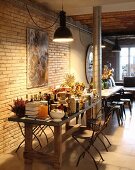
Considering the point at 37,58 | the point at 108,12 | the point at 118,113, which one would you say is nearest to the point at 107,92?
the point at 118,113

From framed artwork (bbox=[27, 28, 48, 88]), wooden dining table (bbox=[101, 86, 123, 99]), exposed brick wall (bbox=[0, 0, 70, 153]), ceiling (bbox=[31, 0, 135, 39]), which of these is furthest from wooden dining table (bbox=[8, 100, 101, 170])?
ceiling (bbox=[31, 0, 135, 39])

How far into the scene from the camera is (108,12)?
6.85 metres

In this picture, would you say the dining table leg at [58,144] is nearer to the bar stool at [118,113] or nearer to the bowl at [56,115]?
the bowl at [56,115]

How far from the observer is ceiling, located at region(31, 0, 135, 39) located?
18.0ft

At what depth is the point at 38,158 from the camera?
395 centimetres

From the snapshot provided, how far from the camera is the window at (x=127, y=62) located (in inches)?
515

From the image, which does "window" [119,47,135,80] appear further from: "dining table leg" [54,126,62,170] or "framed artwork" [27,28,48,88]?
"dining table leg" [54,126,62,170]

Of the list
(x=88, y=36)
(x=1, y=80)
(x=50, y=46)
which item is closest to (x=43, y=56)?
(x=50, y=46)

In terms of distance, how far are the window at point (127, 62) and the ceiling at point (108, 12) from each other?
10.0 feet

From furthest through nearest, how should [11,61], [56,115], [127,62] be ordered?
[127,62] < [11,61] < [56,115]

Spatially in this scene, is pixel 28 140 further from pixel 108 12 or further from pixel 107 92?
pixel 108 12

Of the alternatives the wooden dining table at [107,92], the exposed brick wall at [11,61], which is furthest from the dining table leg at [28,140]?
the wooden dining table at [107,92]

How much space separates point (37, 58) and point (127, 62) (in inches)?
332

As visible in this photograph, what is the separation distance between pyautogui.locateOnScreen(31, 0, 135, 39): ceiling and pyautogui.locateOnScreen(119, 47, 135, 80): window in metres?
3.05
